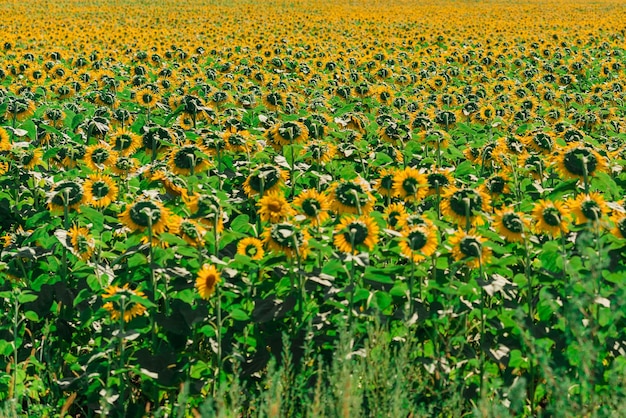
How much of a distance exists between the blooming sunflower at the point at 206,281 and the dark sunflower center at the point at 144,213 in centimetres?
40

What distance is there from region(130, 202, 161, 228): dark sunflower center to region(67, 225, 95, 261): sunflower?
34 centimetres

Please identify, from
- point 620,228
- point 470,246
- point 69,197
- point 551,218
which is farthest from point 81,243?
point 620,228

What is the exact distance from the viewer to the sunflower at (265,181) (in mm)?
3760

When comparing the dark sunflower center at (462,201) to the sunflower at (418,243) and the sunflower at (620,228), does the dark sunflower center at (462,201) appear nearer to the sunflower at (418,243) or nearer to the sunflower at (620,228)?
the sunflower at (418,243)

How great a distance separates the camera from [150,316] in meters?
3.22

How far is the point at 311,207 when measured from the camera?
132 inches

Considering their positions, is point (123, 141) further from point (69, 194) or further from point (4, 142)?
point (69, 194)

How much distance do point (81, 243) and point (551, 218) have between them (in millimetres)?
2348

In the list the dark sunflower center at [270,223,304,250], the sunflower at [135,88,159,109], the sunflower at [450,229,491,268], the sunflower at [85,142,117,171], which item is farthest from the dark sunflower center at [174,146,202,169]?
the sunflower at [135,88,159,109]

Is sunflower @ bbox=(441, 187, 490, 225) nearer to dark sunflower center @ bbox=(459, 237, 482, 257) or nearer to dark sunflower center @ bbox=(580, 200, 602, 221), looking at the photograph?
dark sunflower center @ bbox=(459, 237, 482, 257)

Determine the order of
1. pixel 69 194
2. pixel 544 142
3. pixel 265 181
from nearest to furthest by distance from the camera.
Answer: pixel 69 194
pixel 265 181
pixel 544 142

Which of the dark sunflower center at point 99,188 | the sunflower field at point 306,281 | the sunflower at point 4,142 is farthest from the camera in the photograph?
the sunflower at point 4,142

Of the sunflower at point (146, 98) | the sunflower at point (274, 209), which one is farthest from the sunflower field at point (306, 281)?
the sunflower at point (146, 98)

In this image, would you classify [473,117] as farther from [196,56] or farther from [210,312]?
[196,56]
